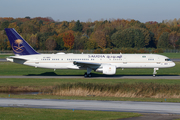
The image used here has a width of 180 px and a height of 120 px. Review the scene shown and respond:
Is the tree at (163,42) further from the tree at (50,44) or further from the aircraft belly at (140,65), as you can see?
the aircraft belly at (140,65)

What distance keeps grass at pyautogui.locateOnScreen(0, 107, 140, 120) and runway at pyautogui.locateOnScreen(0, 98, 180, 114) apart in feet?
3.54

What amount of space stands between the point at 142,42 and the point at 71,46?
124 ft

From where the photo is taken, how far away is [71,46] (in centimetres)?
13525

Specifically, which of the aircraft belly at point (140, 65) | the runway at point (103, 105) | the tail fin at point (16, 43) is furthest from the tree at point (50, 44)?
the runway at point (103, 105)

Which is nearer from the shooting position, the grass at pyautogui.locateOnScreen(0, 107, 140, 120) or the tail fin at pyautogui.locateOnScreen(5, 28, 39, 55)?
the grass at pyautogui.locateOnScreen(0, 107, 140, 120)

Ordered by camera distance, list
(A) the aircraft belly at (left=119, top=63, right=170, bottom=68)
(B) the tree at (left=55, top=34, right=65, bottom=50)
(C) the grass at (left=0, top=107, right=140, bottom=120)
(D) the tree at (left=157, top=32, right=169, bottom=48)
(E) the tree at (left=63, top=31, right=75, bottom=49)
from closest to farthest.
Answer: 1. (C) the grass at (left=0, top=107, right=140, bottom=120)
2. (A) the aircraft belly at (left=119, top=63, right=170, bottom=68)
3. (E) the tree at (left=63, top=31, right=75, bottom=49)
4. (B) the tree at (left=55, top=34, right=65, bottom=50)
5. (D) the tree at (left=157, top=32, right=169, bottom=48)

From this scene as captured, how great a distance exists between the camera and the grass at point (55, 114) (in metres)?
14.8

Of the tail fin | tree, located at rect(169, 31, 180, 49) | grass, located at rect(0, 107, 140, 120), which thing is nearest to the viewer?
grass, located at rect(0, 107, 140, 120)

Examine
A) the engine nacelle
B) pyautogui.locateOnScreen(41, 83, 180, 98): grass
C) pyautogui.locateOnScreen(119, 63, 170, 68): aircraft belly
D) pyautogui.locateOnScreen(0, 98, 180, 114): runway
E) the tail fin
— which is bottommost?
pyautogui.locateOnScreen(41, 83, 180, 98): grass

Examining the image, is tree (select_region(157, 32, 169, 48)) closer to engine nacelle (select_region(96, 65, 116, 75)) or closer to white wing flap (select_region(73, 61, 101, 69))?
white wing flap (select_region(73, 61, 101, 69))

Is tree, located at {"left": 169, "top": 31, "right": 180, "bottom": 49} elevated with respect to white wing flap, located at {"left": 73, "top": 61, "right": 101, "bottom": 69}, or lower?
elevated

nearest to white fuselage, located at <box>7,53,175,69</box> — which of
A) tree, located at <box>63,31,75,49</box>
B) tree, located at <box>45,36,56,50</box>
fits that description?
tree, located at <box>45,36,56,50</box>

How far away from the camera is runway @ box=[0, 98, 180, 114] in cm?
1697

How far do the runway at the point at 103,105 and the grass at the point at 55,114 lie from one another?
1.08 metres
